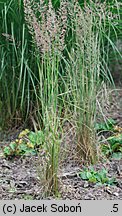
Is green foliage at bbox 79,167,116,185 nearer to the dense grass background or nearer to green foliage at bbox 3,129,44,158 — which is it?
the dense grass background

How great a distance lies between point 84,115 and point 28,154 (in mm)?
667

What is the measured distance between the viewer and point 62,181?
351 cm

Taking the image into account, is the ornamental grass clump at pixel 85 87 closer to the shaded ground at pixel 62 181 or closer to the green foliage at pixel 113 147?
the shaded ground at pixel 62 181

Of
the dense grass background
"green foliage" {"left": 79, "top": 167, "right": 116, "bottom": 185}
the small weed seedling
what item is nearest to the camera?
the dense grass background

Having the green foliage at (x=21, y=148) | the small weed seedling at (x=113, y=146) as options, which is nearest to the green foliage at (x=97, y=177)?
the small weed seedling at (x=113, y=146)

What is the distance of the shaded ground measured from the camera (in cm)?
342

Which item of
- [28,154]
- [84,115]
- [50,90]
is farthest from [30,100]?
[50,90]

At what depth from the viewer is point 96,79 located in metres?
4.27

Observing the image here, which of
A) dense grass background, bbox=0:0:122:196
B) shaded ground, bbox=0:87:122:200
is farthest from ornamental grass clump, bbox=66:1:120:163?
shaded ground, bbox=0:87:122:200

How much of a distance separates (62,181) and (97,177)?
1.03 ft

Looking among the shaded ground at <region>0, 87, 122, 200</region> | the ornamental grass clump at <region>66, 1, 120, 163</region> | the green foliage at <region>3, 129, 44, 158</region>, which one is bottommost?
the shaded ground at <region>0, 87, 122, 200</region>

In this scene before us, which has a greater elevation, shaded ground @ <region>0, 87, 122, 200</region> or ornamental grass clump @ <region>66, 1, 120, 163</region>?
ornamental grass clump @ <region>66, 1, 120, 163</region>

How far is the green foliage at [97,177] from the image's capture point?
12.0ft

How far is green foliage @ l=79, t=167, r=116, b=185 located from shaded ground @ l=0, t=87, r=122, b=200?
4 cm
